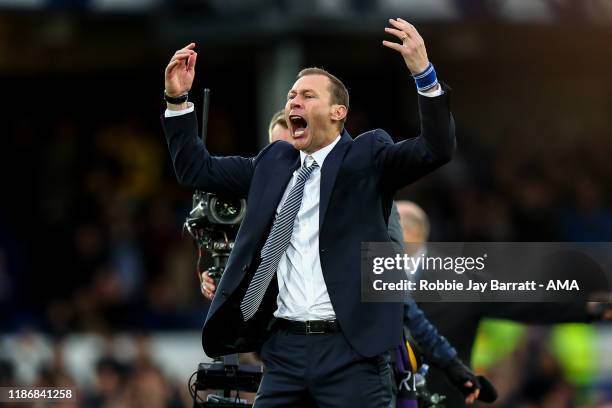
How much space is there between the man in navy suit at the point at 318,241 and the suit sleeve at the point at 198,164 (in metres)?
0.01

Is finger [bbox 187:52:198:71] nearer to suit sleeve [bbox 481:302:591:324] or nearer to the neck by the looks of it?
the neck

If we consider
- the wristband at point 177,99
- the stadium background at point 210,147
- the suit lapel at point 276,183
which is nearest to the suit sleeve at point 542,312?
the suit lapel at point 276,183

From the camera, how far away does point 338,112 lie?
5.99 meters

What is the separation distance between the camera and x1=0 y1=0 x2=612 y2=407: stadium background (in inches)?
486

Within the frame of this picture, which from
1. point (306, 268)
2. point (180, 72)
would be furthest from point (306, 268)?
point (180, 72)

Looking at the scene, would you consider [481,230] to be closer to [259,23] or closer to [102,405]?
[259,23]

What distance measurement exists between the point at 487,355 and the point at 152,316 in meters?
3.42

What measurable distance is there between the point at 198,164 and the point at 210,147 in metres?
8.98

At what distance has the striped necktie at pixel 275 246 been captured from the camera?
584cm

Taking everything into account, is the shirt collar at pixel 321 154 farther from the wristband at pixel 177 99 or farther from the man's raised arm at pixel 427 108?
the wristband at pixel 177 99

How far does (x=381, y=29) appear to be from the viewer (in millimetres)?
12609

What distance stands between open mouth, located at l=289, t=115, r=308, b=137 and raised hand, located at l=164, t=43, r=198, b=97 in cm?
50

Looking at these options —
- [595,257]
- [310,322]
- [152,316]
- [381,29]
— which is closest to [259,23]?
[381,29]

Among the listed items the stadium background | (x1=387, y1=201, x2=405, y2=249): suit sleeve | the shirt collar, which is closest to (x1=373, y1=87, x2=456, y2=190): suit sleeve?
the shirt collar
